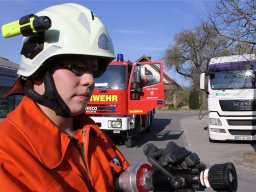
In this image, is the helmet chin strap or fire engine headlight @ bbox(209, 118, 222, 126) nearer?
the helmet chin strap

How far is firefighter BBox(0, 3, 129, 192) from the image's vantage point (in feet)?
4.90

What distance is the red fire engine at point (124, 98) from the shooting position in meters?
11.3

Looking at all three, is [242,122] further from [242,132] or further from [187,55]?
[187,55]

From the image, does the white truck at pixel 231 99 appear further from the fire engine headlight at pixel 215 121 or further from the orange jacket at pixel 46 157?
the orange jacket at pixel 46 157

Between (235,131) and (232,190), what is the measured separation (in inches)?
450

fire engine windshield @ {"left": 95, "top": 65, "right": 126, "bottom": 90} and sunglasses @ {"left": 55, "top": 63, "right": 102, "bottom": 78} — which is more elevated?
fire engine windshield @ {"left": 95, "top": 65, "right": 126, "bottom": 90}

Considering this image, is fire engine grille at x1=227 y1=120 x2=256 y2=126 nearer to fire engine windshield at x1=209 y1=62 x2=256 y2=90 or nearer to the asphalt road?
the asphalt road

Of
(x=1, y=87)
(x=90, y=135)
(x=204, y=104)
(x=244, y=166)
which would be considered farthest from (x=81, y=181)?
(x=204, y=104)

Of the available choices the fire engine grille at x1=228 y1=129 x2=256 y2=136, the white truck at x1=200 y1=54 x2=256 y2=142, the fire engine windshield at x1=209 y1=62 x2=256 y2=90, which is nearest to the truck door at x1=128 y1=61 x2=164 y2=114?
the white truck at x1=200 y1=54 x2=256 y2=142

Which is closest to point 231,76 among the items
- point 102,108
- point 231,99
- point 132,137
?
point 231,99

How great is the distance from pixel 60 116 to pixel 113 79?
31.9ft

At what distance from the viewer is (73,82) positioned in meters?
1.87

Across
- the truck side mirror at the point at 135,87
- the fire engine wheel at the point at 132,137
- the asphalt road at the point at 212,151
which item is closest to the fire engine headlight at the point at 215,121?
the asphalt road at the point at 212,151

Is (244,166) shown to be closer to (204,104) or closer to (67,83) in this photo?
(67,83)
